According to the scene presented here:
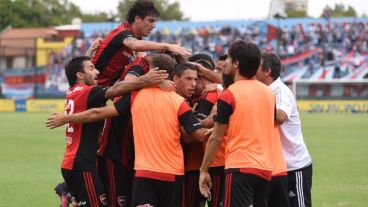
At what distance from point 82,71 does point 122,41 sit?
625mm

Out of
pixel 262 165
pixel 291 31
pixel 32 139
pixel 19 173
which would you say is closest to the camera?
pixel 262 165

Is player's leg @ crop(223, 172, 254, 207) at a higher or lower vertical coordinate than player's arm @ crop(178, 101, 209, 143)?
lower

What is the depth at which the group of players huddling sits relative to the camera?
274 inches

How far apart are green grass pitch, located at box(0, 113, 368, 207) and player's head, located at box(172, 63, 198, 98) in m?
4.76

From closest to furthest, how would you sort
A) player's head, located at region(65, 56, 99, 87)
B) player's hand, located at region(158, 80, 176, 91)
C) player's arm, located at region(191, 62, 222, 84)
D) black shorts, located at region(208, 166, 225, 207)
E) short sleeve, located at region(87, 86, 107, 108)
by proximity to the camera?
player's hand, located at region(158, 80, 176, 91) < black shorts, located at region(208, 166, 225, 207) < short sleeve, located at region(87, 86, 107, 108) < player's arm, located at region(191, 62, 222, 84) < player's head, located at region(65, 56, 99, 87)

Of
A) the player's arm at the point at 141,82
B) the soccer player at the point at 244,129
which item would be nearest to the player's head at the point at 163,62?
the player's arm at the point at 141,82

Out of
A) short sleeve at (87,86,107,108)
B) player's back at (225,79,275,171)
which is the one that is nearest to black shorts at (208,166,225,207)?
player's back at (225,79,275,171)

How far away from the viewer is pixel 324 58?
50562mm

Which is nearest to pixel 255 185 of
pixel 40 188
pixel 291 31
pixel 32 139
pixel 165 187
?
pixel 165 187

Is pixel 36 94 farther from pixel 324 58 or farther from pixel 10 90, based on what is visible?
pixel 324 58

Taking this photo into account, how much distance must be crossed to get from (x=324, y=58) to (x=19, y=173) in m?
37.1

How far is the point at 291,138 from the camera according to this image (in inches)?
330

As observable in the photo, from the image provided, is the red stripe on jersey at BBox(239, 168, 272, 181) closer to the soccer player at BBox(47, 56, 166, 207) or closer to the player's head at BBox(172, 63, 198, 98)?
the player's head at BBox(172, 63, 198, 98)

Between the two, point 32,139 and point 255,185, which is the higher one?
point 255,185
